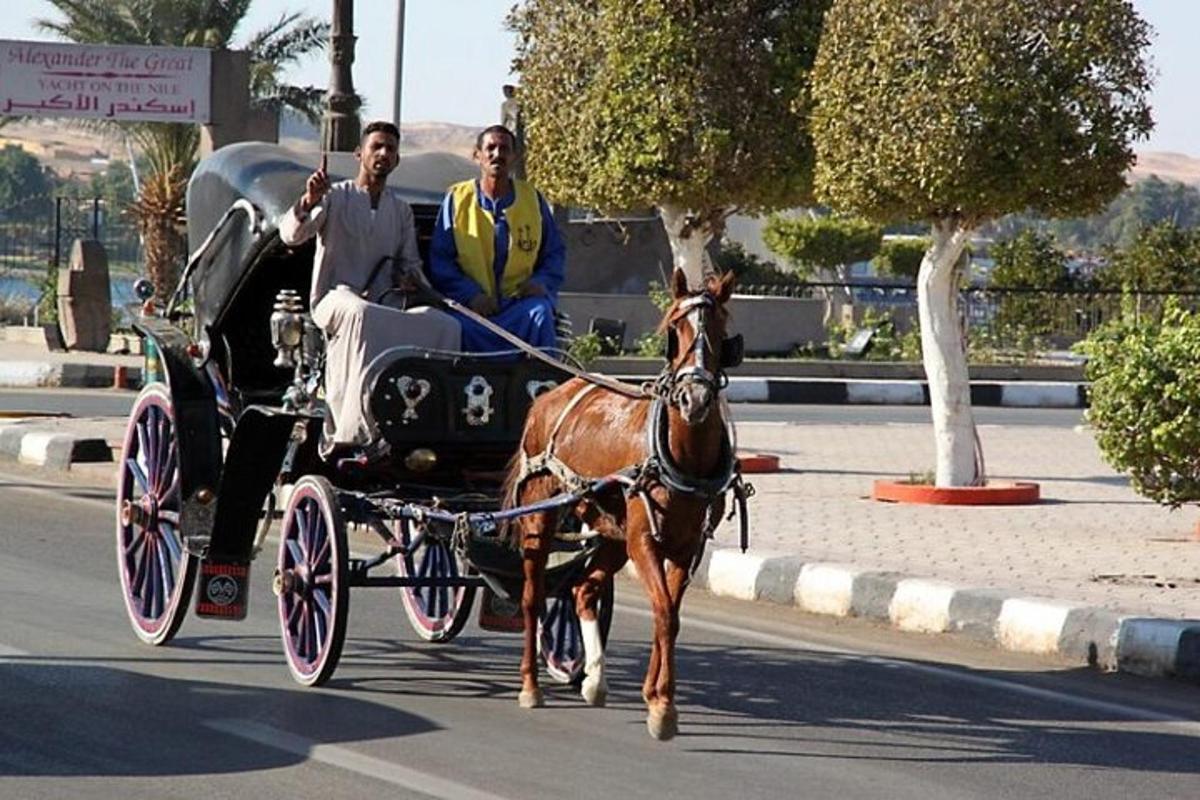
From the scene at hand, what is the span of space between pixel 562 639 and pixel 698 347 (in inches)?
80.1

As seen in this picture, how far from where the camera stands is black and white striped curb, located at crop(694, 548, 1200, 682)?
10.2 meters

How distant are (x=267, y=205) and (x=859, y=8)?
6361 mm

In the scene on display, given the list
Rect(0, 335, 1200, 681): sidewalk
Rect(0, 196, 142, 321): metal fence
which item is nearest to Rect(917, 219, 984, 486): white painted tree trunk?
Rect(0, 335, 1200, 681): sidewalk

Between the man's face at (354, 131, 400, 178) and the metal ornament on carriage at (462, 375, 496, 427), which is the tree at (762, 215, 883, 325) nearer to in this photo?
the man's face at (354, 131, 400, 178)

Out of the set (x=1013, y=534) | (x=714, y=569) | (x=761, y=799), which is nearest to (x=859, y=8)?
(x=1013, y=534)

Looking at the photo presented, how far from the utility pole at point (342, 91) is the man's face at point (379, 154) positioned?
9312 millimetres

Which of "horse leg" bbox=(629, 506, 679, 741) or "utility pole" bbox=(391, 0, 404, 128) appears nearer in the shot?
"horse leg" bbox=(629, 506, 679, 741)

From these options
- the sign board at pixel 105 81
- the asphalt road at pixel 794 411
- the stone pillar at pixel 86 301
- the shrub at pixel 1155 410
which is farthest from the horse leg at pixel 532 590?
the stone pillar at pixel 86 301

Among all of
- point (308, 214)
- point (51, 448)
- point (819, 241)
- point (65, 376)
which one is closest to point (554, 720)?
point (308, 214)

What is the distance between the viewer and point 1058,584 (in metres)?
11.8

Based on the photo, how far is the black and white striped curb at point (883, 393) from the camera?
2858 cm

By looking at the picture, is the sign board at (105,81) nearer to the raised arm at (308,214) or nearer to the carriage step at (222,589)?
the raised arm at (308,214)

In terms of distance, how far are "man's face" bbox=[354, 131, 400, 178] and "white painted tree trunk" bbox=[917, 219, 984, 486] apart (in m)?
6.79

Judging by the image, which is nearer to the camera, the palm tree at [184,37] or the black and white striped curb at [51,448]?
the black and white striped curb at [51,448]
